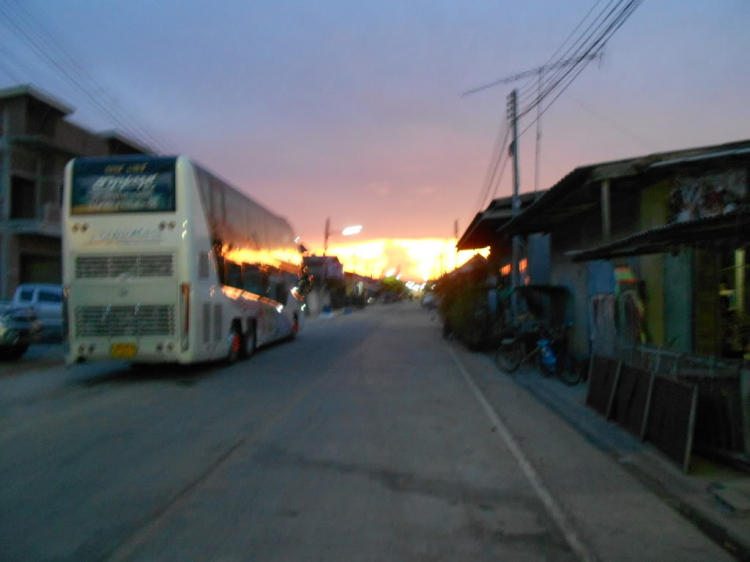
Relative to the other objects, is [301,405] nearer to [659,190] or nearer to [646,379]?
[646,379]

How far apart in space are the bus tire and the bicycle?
6450 millimetres

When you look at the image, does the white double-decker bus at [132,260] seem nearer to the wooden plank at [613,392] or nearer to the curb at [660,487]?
the curb at [660,487]

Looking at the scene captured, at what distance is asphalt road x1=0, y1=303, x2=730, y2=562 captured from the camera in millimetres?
4570

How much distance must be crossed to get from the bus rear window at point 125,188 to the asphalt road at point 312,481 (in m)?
3.50

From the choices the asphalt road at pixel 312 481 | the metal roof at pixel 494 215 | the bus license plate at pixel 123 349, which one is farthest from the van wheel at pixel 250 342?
the metal roof at pixel 494 215

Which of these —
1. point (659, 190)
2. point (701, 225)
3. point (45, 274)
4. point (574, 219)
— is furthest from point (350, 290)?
point (701, 225)

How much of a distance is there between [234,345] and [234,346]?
26mm

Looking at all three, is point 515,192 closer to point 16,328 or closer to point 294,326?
point 294,326

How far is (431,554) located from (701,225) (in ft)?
14.0

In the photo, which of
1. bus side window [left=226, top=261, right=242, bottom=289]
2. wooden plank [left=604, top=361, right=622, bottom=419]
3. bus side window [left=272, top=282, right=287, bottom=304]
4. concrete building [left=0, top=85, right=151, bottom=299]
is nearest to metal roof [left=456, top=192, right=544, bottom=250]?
bus side window [left=272, top=282, right=287, bottom=304]

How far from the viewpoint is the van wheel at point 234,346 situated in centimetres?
1493

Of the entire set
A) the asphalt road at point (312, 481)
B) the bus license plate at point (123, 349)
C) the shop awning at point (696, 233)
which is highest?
the shop awning at point (696, 233)

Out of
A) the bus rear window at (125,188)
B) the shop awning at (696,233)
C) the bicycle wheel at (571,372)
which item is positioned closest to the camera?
the shop awning at (696,233)

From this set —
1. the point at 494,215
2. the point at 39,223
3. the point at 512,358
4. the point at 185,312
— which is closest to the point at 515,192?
the point at 494,215
